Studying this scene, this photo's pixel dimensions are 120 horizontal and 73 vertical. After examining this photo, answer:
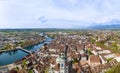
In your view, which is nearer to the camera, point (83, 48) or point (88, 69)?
point (88, 69)

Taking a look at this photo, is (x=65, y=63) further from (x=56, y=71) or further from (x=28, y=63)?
(x=28, y=63)

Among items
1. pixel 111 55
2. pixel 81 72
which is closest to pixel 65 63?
pixel 81 72

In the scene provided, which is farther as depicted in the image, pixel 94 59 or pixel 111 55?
pixel 111 55

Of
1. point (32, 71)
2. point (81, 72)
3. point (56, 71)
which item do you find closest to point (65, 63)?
point (56, 71)

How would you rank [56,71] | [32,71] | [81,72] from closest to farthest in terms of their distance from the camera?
[56,71]
[81,72]
[32,71]

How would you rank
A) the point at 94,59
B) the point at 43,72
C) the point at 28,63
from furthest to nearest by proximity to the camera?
the point at 28,63, the point at 94,59, the point at 43,72

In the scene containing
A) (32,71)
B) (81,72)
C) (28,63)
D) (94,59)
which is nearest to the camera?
(81,72)

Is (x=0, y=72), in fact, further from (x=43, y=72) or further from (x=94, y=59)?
(x=94, y=59)

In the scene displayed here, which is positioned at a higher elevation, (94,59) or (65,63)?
(65,63)

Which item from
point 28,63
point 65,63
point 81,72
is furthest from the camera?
point 28,63
